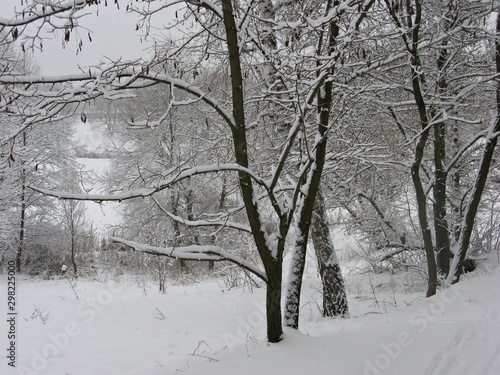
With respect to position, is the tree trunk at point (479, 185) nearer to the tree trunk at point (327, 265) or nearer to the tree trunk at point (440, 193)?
the tree trunk at point (440, 193)

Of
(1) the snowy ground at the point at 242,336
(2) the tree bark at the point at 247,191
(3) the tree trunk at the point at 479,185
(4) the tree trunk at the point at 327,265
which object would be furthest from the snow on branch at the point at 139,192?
(3) the tree trunk at the point at 479,185

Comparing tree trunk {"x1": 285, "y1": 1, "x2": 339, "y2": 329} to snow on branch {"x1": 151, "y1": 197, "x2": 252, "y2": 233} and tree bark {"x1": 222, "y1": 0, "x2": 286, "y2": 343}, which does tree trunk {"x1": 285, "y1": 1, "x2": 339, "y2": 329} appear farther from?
snow on branch {"x1": 151, "y1": 197, "x2": 252, "y2": 233}

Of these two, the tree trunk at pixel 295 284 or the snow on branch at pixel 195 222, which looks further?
the tree trunk at pixel 295 284

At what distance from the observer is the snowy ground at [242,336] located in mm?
2908

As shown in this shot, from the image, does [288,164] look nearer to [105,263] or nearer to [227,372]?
[227,372]

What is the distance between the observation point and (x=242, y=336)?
482 centimetres

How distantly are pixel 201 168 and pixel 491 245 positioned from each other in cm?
819

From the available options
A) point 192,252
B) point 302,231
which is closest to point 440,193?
point 302,231

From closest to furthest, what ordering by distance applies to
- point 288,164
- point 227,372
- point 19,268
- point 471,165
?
point 227,372, point 288,164, point 471,165, point 19,268

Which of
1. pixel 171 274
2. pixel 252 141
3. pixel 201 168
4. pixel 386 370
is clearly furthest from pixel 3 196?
pixel 386 370

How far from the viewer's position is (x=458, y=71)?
6750 mm

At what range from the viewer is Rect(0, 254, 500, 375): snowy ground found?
2.91 metres

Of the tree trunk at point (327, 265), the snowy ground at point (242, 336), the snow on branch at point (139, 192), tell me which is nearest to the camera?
the snow on branch at point (139, 192)

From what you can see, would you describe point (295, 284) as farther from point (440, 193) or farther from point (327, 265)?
point (440, 193)
